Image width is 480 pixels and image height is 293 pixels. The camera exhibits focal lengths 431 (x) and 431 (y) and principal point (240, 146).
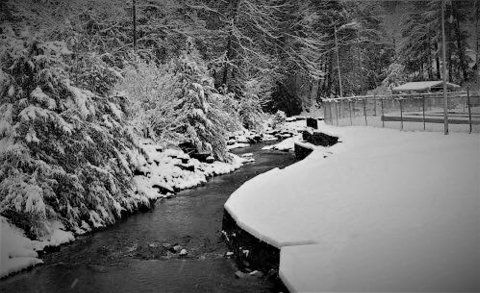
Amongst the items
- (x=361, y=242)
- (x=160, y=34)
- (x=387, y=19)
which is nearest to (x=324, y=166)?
(x=361, y=242)

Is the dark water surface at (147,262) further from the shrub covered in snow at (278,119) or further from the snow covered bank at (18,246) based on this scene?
the shrub covered in snow at (278,119)

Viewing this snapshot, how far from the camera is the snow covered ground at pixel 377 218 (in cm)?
654

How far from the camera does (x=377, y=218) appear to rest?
887 centimetres

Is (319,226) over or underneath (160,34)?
underneath

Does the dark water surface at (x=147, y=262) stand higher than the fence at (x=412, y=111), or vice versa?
the fence at (x=412, y=111)

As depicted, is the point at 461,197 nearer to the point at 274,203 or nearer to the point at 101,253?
the point at 274,203

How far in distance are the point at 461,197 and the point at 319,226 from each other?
2.97 metres

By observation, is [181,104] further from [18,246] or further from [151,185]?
[18,246]

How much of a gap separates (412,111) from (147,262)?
53.5 ft

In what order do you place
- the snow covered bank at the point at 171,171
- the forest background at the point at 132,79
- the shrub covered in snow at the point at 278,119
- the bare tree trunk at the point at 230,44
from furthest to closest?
the shrub covered in snow at the point at 278,119, the bare tree trunk at the point at 230,44, the snow covered bank at the point at 171,171, the forest background at the point at 132,79

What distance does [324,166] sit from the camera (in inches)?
577

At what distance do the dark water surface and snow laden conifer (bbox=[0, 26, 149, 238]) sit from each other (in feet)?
3.58

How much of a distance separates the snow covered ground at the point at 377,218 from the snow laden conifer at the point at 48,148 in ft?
15.8

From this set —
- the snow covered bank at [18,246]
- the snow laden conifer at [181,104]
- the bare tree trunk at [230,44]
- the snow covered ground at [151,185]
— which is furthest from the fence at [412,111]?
the snow covered bank at [18,246]
